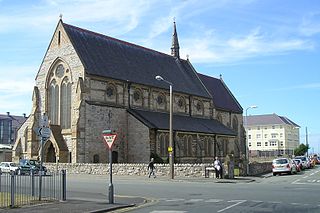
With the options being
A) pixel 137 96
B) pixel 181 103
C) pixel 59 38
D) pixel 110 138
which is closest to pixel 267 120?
pixel 181 103

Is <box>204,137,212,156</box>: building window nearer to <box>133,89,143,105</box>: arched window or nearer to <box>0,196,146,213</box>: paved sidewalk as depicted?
<box>133,89,143,105</box>: arched window

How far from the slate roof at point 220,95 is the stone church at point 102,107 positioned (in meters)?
12.4

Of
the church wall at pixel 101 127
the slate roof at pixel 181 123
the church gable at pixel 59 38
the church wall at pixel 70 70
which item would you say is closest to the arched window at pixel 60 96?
the church wall at pixel 70 70

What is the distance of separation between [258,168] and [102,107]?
56.7ft

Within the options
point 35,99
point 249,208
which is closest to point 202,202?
point 249,208

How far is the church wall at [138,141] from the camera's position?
146 ft

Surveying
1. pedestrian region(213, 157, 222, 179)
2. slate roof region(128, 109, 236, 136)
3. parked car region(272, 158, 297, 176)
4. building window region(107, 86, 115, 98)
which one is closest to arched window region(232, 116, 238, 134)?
slate roof region(128, 109, 236, 136)

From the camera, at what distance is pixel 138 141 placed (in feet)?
149

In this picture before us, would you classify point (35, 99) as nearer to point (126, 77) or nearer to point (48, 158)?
point (48, 158)

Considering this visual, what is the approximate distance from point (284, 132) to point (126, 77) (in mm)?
85494

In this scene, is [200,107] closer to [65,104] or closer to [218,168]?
Answer: [65,104]

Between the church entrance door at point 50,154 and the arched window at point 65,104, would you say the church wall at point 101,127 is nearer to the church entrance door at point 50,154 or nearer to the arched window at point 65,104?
the arched window at point 65,104

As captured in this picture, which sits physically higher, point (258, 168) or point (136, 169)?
point (136, 169)

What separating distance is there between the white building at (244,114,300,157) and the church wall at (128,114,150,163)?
82.3 metres
